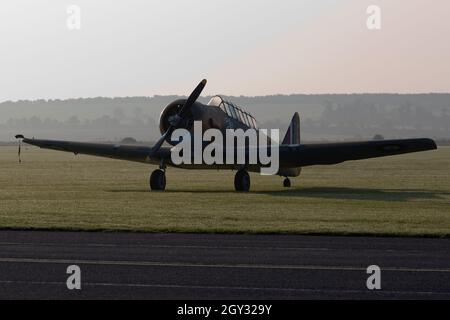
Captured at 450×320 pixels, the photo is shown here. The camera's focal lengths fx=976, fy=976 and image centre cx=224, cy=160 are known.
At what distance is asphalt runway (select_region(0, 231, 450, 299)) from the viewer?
1173 centimetres

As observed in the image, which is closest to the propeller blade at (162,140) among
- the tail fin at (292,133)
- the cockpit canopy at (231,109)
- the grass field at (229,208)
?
the grass field at (229,208)

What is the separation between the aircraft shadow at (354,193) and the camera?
3095cm

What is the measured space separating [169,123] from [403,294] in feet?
77.3

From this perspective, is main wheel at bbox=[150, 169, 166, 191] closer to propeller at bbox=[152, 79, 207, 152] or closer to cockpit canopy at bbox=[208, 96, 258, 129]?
propeller at bbox=[152, 79, 207, 152]

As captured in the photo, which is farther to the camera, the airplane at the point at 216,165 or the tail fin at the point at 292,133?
the tail fin at the point at 292,133

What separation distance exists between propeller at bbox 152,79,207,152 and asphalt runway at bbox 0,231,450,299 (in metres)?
15.1

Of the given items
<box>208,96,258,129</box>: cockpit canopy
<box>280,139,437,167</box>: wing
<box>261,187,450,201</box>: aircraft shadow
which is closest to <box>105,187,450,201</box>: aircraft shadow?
<box>261,187,450,201</box>: aircraft shadow

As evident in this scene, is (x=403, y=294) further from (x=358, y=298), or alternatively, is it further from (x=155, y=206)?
(x=155, y=206)

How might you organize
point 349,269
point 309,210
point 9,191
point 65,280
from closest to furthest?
point 65,280, point 349,269, point 309,210, point 9,191

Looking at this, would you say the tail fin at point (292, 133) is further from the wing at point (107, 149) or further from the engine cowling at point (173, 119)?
the wing at point (107, 149)

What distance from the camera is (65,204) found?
26875 mm

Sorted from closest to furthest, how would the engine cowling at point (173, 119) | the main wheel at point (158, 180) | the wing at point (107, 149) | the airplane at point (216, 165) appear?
the airplane at point (216, 165) → the main wheel at point (158, 180) → the engine cowling at point (173, 119) → the wing at point (107, 149)

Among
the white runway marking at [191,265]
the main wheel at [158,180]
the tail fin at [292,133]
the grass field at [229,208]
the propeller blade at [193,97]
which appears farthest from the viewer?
the tail fin at [292,133]
